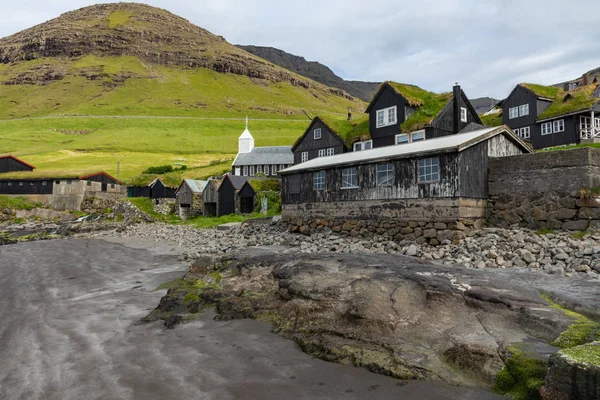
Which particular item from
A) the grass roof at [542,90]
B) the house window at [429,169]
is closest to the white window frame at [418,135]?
the house window at [429,169]

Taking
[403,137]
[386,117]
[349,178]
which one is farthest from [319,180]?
[386,117]

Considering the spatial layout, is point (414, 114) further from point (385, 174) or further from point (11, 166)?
point (11, 166)

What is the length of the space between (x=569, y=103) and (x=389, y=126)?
21.3 metres

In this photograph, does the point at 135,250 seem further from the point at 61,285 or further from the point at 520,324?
the point at 520,324

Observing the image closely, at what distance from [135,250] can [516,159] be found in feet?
83.3

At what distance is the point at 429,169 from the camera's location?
813 inches

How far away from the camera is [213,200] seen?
4766 cm

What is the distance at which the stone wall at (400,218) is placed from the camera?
19.5m

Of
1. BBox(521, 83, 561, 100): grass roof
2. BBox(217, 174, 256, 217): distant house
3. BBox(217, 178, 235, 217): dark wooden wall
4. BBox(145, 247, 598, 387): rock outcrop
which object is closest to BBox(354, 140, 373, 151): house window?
BBox(217, 174, 256, 217): distant house

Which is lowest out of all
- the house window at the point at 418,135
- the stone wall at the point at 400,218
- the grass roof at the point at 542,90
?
the stone wall at the point at 400,218

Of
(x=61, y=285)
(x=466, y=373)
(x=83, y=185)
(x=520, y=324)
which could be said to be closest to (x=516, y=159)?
(x=520, y=324)

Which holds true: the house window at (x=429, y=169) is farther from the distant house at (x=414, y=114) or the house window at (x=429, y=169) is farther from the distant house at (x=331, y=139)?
the distant house at (x=331, y=139)

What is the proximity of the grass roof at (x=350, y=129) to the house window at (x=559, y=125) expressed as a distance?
2095 cm

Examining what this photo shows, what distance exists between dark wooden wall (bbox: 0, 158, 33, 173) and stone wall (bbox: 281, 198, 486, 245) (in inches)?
2390
